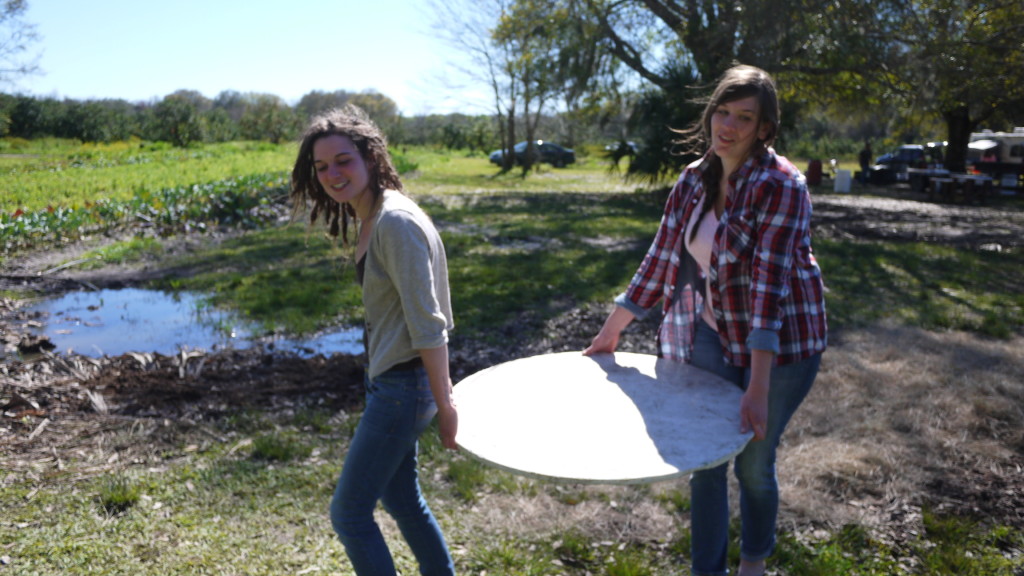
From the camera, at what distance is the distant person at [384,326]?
2150 millimetres

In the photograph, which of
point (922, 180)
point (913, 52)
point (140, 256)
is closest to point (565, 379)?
point (140, 256)

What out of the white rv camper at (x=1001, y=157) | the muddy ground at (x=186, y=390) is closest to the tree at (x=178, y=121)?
the muddy ground at (x=186, y=390)

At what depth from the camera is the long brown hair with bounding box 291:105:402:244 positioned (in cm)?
234

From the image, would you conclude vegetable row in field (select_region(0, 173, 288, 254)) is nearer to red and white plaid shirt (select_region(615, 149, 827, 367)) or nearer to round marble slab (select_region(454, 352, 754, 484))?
round marble slab (select_region(454, 352, 754, 484))

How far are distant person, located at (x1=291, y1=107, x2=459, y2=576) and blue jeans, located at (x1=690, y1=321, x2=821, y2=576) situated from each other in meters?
0.91

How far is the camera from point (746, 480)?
252cm

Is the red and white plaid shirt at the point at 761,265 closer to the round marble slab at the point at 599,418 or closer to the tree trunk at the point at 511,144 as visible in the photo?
the round marble slab at the point at 599,418

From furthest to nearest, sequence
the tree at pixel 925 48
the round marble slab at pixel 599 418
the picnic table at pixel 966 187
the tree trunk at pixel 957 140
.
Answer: the tree trunk at pixel 957 140 < the picnic table at pixel 966 187 < the tree at pixel 925 48 < the round marble slab at pixel 599 418

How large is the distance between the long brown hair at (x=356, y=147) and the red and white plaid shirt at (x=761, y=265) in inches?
39.8

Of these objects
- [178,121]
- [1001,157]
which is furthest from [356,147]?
[1001,157]

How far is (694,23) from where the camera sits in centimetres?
1462

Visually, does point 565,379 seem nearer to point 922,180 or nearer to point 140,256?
point 140,256

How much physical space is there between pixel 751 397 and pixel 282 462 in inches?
109

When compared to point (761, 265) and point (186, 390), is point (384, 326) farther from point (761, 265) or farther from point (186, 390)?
point (186, 390)
